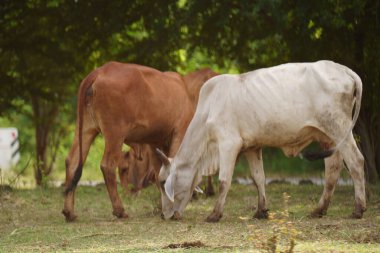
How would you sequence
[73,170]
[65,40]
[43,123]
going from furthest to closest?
[43,123]
[65,40]
[73,170]

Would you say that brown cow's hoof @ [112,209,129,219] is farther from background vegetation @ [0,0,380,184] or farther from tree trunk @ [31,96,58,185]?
tree trunk @ [31,96,58,185]

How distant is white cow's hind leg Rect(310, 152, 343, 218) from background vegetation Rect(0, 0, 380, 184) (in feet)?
9.04

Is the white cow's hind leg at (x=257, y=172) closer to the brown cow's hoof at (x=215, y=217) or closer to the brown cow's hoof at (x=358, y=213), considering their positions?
the brown cow's hoof at (x=215, y=217)

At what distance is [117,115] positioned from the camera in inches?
433

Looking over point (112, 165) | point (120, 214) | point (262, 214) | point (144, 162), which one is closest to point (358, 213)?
point (262, 214)

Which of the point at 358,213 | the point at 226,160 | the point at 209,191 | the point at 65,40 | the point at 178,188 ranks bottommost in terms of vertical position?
the point at 209,191

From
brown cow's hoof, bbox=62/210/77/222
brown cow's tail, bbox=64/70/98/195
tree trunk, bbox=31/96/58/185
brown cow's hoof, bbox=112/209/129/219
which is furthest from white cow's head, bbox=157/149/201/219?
tree trunk, bbox=31/96/58/185

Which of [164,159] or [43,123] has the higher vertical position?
[164,159]

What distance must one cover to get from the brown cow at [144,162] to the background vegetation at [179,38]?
867 mm

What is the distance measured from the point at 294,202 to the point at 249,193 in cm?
201

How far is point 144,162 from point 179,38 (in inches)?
91.1

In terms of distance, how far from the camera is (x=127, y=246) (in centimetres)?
845

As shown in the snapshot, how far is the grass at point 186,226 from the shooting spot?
8.11 meters

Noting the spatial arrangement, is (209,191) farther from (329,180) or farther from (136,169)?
(329,180)
